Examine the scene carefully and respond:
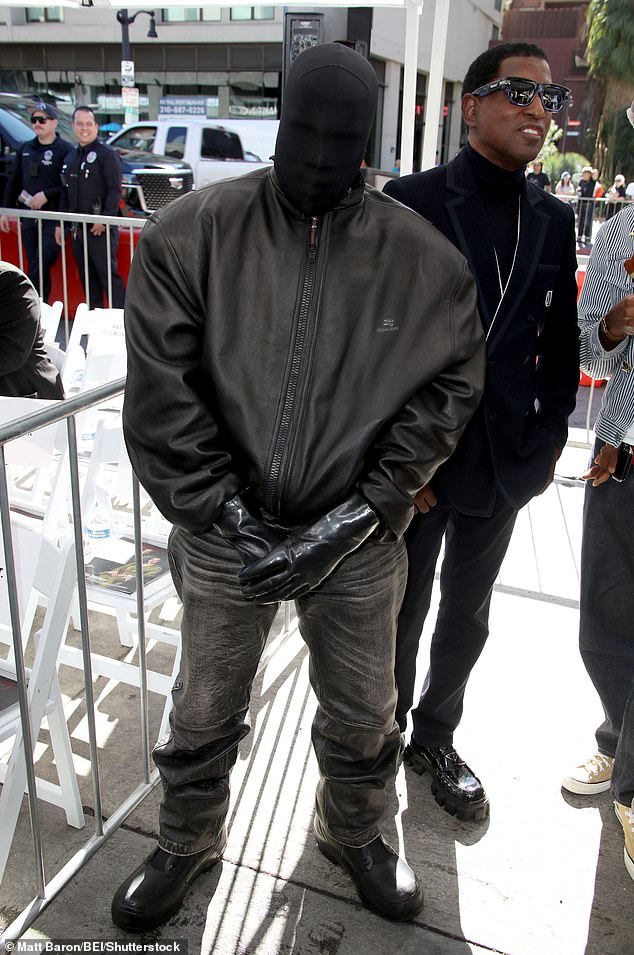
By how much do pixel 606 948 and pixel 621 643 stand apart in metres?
0.89

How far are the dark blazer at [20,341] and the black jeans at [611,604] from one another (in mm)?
2702

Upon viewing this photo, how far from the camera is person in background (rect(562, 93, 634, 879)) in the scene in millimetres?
2414

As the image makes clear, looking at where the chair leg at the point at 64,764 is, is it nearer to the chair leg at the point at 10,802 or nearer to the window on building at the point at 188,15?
the chair leg at the point at 10,802

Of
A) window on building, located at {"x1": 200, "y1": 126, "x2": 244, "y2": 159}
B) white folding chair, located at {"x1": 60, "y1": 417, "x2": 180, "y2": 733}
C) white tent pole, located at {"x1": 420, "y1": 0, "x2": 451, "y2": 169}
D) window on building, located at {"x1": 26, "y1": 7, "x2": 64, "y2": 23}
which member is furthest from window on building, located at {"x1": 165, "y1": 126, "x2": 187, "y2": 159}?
window on building, located at {"x1": 26, "y1": 7, "x2": 64, "y2": 23}

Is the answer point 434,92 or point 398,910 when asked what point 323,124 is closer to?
point 398,910

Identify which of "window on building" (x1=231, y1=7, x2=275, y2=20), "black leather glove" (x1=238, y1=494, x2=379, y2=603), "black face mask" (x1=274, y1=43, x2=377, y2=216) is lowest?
"black leather glove" (x1=238, y1=494, x2=379, y2=603)

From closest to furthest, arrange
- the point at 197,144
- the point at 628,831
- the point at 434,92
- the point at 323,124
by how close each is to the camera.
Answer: the point at 323,124 < the point at 628,831 < the point at 434,92 < the point at 197,144

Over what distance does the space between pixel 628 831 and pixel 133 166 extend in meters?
13.3

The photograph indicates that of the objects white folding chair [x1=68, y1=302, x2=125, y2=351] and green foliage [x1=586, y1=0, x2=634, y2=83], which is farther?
green foliage [x1=586, y1=0, x2=634, y2=83]

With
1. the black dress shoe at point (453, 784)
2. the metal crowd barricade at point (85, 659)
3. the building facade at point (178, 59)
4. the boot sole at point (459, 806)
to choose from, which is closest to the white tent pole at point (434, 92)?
the metal crowd barricade at point (85, 659)

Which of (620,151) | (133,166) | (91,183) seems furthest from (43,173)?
(620,151)

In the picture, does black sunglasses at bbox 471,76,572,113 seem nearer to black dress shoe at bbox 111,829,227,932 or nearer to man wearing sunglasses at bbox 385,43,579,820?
man wearing sunglasses at bbox 385,43,579,820

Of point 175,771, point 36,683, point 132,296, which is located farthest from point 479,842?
point 132,296

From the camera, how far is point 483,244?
2.19 m
